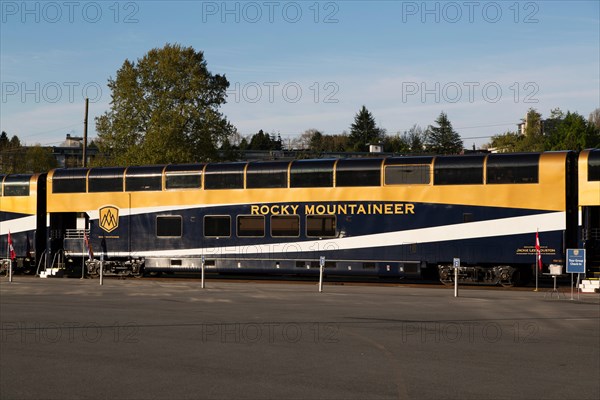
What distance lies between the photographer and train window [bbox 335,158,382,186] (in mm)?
29188

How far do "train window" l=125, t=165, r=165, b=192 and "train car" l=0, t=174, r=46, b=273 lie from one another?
4979mm

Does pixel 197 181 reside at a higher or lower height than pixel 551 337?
higher

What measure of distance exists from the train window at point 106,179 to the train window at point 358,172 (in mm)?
10181

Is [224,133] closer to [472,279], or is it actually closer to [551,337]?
[472,279]

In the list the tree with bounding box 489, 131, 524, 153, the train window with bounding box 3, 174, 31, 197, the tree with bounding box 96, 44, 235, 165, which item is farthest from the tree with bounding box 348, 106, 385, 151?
the train window with bounding box 3, 174, 31, 197

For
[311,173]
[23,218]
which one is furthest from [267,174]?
[23,218]

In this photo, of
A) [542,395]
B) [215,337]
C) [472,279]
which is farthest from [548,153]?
[542,395]

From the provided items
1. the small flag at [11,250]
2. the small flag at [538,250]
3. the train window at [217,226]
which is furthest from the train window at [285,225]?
the small flag at [11,250]

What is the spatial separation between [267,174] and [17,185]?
12.9 m

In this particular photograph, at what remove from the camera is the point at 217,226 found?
31.8 metres

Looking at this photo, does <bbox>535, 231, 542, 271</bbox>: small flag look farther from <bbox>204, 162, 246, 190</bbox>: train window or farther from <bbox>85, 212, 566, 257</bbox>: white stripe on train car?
<bbox>204, 162, 246, 190</bbox>: train window

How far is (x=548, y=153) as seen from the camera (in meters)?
26.9

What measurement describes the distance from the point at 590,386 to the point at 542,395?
1.08m

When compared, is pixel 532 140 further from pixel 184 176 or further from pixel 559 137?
pixel 184 176
